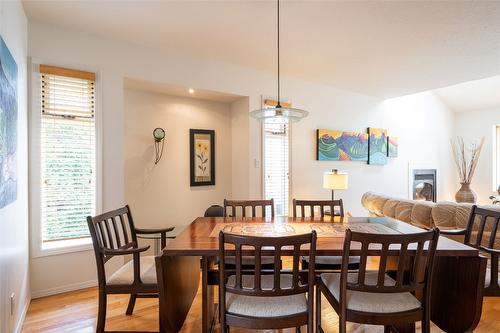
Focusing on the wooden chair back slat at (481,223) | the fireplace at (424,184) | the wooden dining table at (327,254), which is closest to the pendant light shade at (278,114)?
the wooden dining table at (327,254)

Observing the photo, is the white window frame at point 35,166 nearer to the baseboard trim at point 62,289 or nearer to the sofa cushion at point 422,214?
the baseboard trim at point 62,289

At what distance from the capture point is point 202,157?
4.03 meters

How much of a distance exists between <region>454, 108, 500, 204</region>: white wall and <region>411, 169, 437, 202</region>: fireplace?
44.1 inches

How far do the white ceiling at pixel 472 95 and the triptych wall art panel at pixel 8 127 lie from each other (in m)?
7.70

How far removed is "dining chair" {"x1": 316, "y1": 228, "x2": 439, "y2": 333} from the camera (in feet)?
4.68

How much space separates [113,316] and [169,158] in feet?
6.52

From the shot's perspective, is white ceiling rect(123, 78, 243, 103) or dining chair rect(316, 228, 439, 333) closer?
dining chair rect(316, 228, 439, 333)

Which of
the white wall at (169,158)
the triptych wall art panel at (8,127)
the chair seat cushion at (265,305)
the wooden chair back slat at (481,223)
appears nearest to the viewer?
the chair seat cushion at (265,305)

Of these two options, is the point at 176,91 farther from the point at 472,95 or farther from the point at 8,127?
the point at 472,95

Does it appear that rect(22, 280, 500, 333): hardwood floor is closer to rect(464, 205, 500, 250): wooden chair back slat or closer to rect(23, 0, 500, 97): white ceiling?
rect(464, 205, 500, 250): wooden chair back slat

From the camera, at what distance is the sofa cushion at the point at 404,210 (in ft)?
10.5

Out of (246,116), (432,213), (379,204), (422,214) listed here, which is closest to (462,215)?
(432,213)

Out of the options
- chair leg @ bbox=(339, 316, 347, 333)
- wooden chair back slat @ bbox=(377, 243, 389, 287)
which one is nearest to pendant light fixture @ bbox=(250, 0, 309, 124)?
wooden chair back slat @ bbox=(377, 243, 389, 287)

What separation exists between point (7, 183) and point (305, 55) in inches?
122
